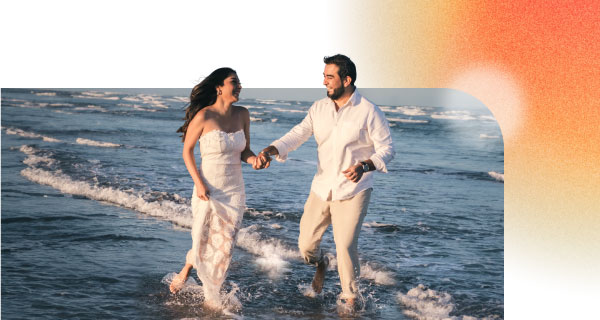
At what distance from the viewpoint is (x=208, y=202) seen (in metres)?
4.10

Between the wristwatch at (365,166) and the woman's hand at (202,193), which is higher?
the wristwatch at (365,166)

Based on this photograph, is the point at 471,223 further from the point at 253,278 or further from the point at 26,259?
the point at 26,259

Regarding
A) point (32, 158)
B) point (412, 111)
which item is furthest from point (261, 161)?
point (412, 111)

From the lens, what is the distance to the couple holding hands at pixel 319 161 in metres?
3.95

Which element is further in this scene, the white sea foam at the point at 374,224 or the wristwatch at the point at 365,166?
the white sea foam at the point at 374,224

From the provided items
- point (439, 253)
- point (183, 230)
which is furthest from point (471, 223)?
point (183, 230)

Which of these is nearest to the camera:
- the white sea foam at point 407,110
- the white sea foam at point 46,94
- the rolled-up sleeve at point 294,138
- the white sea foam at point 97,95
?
the rolled-up sleeve at point 294,138

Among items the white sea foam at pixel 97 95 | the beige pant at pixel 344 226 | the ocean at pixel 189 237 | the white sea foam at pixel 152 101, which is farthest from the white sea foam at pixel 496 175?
the white sea foam at pixel 97 95

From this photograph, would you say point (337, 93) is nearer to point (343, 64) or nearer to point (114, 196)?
point (343, 64)

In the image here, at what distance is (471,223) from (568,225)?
5.79 ft

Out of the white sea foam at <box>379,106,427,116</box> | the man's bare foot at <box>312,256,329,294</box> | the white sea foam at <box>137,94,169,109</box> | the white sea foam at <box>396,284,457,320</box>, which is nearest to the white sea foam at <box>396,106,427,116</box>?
the white sea foam at <box>379,106,427,116</box>

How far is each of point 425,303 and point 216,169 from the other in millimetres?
1797

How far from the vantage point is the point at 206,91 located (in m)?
4.10

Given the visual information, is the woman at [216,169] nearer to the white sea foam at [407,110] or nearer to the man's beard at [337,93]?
the man's beard at [337,93]
